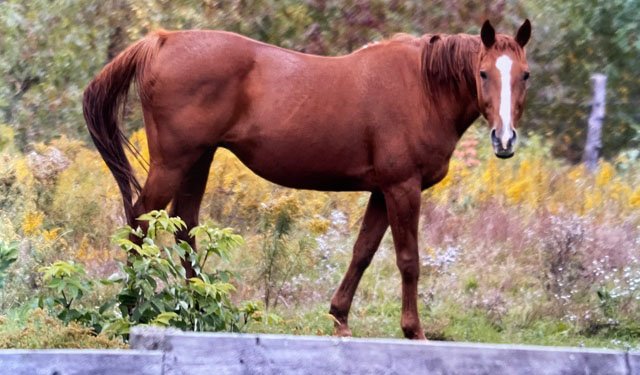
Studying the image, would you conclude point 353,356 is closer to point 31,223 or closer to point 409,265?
point 409,265

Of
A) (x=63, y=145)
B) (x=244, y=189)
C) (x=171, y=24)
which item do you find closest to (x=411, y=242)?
(x=244, y=189)

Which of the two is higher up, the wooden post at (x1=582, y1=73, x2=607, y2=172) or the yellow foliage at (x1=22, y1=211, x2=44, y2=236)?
the yellow foliage at (x1=22, y1=211, x2=44, y2=236)

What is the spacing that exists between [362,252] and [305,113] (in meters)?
0.96

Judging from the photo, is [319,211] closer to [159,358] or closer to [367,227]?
[367,227]

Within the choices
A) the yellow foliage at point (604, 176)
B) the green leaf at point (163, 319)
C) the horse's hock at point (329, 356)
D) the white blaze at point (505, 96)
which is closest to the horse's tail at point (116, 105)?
the green leaf at point (163, 319)

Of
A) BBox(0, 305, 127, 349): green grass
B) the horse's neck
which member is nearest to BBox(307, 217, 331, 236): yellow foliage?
the horse's neck

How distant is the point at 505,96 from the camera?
21.4 feet

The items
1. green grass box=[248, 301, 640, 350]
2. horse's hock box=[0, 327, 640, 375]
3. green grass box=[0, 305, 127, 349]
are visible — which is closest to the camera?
horse's hock box=[0, 327, 640, 375]

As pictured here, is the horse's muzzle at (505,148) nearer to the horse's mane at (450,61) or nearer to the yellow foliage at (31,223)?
the horse's mane at (450,61)

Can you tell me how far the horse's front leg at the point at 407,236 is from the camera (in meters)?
6.92

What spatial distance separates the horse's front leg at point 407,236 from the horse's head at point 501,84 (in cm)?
66

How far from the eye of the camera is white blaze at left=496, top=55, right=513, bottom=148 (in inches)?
253

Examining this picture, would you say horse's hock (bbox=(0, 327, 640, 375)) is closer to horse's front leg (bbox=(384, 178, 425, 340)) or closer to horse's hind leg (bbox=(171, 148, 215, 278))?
horse's front leg (bbox=(384, 178, 425, 340))

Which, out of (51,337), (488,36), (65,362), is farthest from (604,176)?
(65,362)
